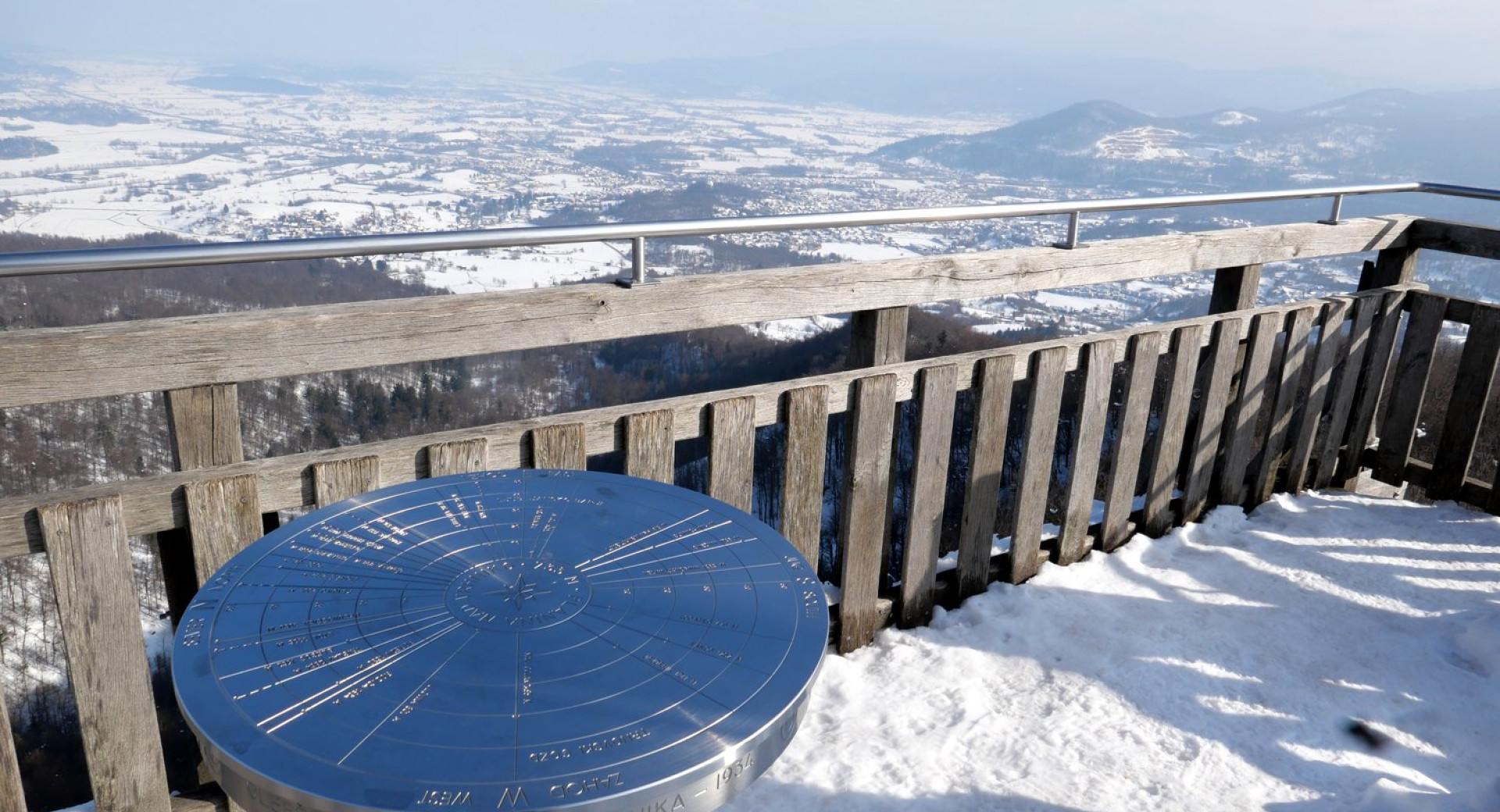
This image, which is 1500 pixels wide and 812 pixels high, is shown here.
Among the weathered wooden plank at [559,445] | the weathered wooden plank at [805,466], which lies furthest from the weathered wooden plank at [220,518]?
the weathered wooden plank at [805,466]

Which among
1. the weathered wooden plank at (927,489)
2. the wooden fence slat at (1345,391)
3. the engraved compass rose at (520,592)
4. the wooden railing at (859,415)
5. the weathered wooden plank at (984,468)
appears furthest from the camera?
the wooden fence slat at (1345,391)

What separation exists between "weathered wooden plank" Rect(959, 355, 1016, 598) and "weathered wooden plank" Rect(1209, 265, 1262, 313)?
1469 mm

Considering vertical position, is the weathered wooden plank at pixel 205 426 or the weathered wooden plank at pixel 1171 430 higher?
the weathered wooden plank at pixel 205 426

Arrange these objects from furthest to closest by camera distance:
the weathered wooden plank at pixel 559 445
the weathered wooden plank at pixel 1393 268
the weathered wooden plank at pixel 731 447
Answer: the weathered wooden plank at pixel 1393 268
the weathered wooden plank at pixel 731 447
the weathered wooden plank at pixel 559 445

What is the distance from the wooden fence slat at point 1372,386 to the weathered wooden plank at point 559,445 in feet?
12.0

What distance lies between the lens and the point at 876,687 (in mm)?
2945

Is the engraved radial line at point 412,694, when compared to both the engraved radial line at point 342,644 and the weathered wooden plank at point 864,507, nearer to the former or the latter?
the engraved radial line at point 342,644

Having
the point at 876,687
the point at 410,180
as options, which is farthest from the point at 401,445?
the point at 410,180

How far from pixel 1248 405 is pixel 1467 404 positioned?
1.08 m

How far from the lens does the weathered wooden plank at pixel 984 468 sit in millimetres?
3102

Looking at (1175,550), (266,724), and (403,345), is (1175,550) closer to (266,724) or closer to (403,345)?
(403,345)

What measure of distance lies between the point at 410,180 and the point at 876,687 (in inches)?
2068

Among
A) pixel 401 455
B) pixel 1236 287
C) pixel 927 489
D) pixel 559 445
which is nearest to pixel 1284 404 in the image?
pixel 1236 287

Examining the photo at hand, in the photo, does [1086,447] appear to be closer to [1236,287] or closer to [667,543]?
[1236,287]
